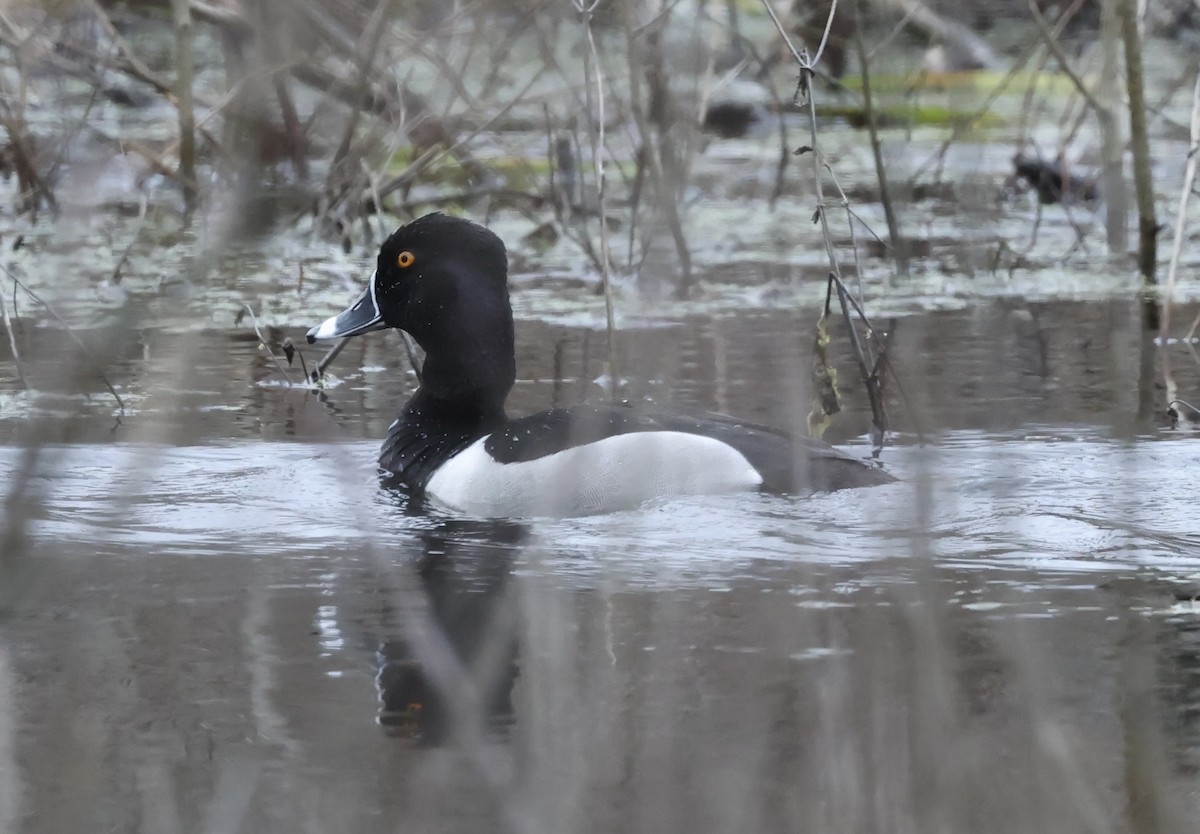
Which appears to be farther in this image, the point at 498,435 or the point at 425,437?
the point at 425,437

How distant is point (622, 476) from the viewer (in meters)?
6.11

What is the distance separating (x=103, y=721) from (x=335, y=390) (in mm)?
4167

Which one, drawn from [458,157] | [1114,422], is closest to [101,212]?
[458,157]

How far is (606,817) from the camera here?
337 centimetres

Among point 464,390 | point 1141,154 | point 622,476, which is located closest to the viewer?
point 622,476

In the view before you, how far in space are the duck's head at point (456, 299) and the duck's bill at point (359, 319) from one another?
0.05 metres

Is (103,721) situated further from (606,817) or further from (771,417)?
(771,417)

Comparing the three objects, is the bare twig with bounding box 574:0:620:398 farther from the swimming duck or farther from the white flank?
the white flank

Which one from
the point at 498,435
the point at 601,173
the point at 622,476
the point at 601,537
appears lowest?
the point at 601,537

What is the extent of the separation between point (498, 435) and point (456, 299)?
0.71m

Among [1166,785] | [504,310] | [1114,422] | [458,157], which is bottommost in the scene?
[1166,785]

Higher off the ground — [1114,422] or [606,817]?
[1114,422]

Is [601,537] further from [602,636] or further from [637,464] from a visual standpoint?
[602,636]

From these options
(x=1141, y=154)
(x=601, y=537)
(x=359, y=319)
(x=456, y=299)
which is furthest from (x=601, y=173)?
(x=1141, y=154)
